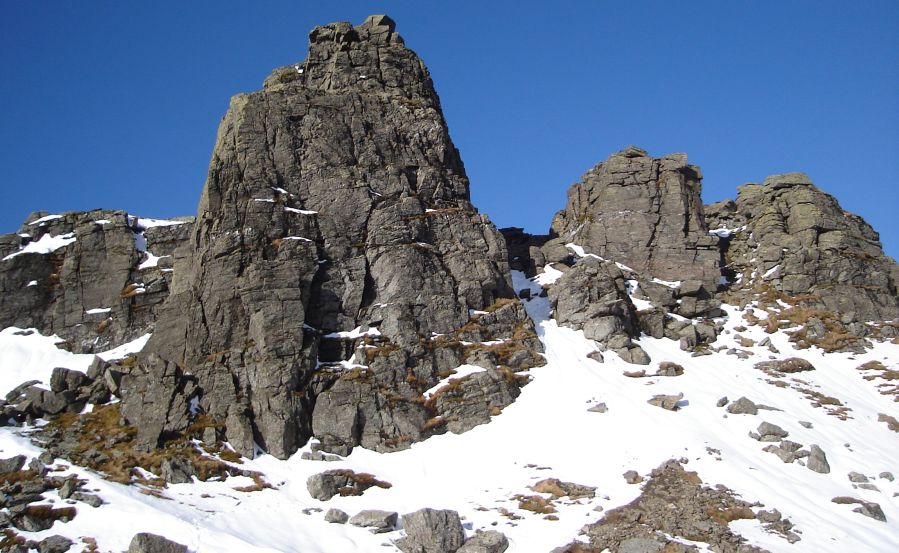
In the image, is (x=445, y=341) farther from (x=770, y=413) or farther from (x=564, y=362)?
(x=770, y=413)

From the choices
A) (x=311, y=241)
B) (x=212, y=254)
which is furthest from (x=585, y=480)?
(x=212, y=254)

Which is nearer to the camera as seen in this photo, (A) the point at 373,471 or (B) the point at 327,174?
(A) the point at 373,471

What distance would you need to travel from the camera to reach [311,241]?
51.9 m

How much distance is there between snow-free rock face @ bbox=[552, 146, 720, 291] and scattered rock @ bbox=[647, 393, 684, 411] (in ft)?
66.2

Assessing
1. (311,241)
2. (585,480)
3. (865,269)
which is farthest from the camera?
(865,269)

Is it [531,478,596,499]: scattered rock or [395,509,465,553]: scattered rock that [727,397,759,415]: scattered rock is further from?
[395,509,465,553]: scattered rock

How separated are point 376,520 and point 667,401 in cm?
1983

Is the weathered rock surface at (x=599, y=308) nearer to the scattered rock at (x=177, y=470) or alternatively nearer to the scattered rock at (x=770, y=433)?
the scattered rock at (x=770, y=433)

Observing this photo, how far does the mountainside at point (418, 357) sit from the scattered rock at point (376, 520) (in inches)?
5.1

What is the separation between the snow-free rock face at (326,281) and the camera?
44875 millimetres

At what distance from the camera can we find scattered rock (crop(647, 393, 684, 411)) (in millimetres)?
45156

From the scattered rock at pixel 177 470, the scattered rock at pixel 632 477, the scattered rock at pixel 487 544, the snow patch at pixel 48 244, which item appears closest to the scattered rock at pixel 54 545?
the scattered rock at pixel 177 470

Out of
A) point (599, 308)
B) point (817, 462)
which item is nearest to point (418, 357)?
point (599, 308)

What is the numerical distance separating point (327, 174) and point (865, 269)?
45195 millimetres
